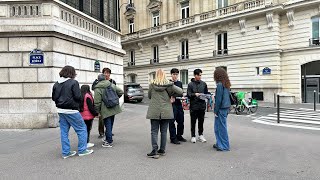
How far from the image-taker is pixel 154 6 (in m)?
32.0

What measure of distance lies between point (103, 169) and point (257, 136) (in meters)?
4.66

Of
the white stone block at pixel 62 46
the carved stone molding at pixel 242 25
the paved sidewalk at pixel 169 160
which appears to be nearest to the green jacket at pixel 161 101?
the paved sidewalk at pixel 169 160

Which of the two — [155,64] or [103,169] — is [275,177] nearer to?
[103,169]

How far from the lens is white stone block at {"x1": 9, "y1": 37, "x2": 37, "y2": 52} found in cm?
846

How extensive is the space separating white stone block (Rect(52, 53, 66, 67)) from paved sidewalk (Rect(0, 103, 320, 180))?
2.62m

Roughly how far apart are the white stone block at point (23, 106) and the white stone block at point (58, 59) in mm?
1400

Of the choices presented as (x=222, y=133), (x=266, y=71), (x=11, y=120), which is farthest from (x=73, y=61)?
(x=266, y=71)

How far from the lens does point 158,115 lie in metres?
5.02

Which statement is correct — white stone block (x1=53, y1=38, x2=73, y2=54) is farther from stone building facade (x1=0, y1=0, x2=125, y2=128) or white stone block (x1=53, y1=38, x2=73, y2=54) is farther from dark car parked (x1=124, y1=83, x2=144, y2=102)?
dark car parked (x1=124, y1=83, x2=144, y2=102)

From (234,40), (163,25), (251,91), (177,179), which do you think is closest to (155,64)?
(163,25)

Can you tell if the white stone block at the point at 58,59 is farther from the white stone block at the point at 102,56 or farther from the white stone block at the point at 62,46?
the white stone block at the point at 102,56

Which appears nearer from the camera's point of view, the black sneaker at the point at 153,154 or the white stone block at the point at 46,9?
the black sneaker at the point at 153,154

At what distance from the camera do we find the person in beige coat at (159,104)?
504 cm

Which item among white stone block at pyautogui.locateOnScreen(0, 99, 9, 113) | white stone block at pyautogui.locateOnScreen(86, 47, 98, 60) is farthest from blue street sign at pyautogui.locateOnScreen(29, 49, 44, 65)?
white stone block at pyautogui.locateOnScreen(86, 47, 98, 60)
